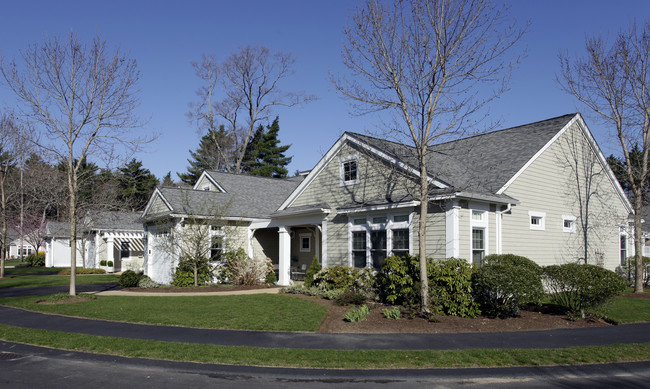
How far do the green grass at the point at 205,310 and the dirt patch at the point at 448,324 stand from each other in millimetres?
687

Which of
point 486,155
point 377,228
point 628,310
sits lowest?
point 628,310

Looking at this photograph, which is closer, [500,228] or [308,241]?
[500,228]

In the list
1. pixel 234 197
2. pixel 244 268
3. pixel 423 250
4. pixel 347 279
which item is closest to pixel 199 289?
pixel 244 268

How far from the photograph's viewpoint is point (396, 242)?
1602 centimetres

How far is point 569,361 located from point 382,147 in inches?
413

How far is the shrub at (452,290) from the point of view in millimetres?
12305

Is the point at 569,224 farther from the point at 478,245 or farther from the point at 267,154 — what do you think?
the point at 267,154

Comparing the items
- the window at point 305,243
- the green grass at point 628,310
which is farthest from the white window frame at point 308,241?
the green grass at point 628,310

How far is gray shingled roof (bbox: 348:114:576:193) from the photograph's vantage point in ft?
51.4

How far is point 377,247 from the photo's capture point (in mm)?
16625

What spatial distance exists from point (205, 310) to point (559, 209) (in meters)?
13.7

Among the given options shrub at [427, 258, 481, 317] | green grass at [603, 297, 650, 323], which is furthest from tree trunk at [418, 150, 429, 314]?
green grass at [603, 297, 650, 323]

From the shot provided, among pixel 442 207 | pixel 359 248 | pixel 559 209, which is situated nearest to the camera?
pixel 442 207

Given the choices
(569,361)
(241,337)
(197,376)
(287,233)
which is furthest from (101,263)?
(569,361)
